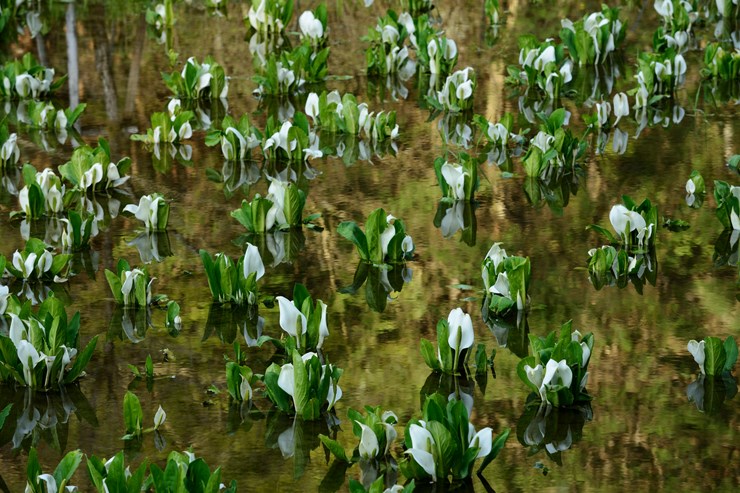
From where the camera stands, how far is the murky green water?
3349mm

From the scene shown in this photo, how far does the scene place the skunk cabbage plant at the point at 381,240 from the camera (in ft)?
15.8

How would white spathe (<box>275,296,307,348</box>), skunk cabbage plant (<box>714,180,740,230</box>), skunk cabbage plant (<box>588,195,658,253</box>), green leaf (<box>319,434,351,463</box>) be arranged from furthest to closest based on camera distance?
skunk cabbage plant (<box>714,180,740,230</box>) → skunk cabbage plant (<box>588,195,658,253</box>) → white spathe (<box>275,296,307,348</box>) → green leaf (<box>319,434,351,463</box>)

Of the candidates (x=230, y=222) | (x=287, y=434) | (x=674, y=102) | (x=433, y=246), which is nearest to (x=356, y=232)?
(x=433, y=246)

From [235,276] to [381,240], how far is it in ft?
2.39

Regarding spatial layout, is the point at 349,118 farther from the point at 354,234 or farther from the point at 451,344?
the point at 451,344

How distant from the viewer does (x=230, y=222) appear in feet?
17.9

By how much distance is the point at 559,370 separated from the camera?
3.56m

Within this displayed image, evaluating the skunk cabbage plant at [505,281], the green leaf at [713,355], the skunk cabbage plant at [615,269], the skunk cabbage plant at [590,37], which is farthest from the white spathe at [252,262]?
the skunk cabbage plant at [590,37]

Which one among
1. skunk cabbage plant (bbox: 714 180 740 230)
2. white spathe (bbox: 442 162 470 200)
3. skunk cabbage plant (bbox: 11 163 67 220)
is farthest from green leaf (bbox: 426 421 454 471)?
skunk cabbage plant (bbox: 11 163 67 220)

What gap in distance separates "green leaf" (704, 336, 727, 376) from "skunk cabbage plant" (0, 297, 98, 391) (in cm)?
199

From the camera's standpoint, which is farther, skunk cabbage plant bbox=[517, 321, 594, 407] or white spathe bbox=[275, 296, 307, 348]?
white spathe bbox=[275, 296, 307, 348]

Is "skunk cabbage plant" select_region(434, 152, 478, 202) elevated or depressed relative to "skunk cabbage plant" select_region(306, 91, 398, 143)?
depressed

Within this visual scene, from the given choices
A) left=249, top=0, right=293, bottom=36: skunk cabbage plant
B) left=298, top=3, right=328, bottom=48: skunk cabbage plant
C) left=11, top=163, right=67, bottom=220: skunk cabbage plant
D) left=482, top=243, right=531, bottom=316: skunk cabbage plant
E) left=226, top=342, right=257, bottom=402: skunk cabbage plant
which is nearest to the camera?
left=226, top=342, right=257, bottom=402: skunk cabbage plant

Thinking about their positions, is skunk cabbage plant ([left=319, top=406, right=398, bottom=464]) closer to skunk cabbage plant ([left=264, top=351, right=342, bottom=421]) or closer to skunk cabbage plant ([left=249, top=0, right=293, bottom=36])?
skunk cabbage plant ([left=264, top=351, right=342, bottom=421])
